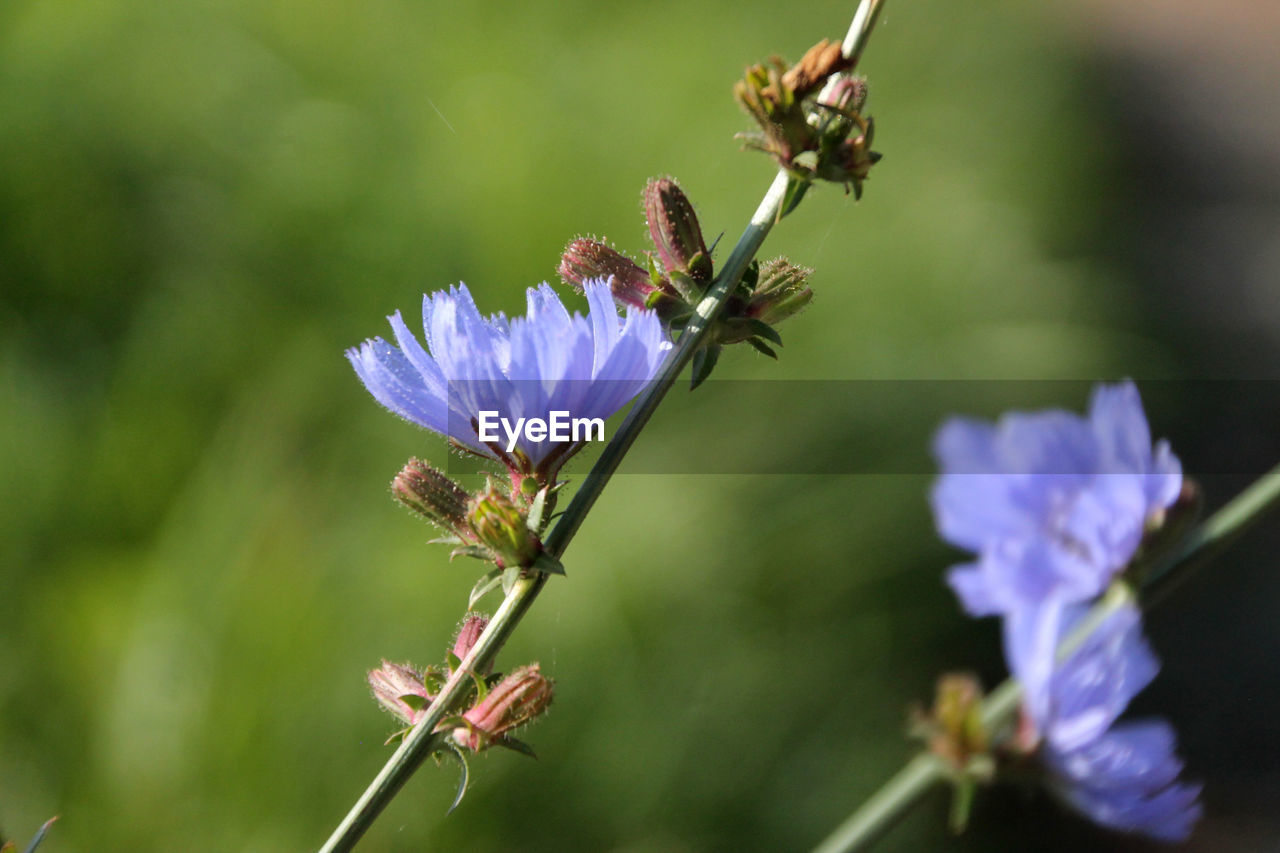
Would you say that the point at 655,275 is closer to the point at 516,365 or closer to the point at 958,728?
the point at 516,365

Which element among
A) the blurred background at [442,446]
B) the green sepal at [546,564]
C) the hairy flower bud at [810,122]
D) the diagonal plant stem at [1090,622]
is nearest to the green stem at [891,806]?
the diagonal plant stem at [1090,622]

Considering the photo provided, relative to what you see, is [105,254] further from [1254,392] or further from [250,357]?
[1254,392]

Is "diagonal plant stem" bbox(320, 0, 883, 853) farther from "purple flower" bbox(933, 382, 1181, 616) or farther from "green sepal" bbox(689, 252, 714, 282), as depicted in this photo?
"purple flower" bbox(933, 382, 1181, 616)

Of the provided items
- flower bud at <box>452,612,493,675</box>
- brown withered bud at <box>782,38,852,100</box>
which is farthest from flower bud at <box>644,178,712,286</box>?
flower bud at <box>452,612,493,675</box>

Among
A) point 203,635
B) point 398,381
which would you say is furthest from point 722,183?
point 398,381

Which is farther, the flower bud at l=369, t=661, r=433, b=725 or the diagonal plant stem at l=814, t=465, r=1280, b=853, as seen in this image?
the flower bud at l=369, t=661, r=433, b=725

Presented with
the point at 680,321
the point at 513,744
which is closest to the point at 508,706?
the point at 513,744
